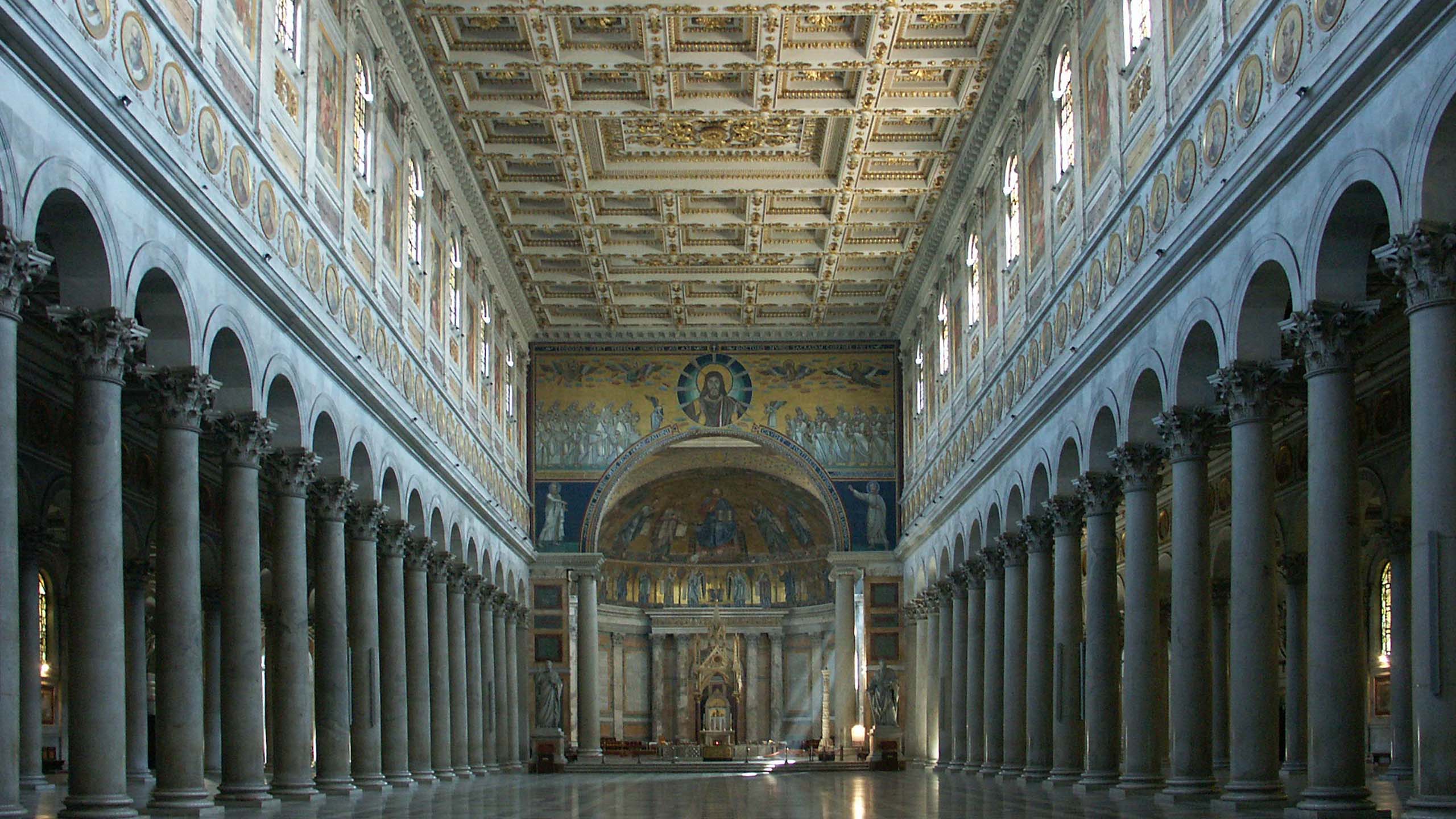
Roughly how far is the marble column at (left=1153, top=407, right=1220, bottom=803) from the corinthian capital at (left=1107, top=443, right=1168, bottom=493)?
1943mm

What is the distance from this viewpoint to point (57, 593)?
3525 centimetres

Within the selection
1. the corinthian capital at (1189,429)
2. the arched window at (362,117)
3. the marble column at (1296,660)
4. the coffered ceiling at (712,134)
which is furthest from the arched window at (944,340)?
the corinthian capital at (1189,429)

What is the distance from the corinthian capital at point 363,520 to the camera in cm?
2991

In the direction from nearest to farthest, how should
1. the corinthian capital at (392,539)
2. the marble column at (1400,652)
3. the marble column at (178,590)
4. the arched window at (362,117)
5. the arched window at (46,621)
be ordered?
1. the marble column at (178,590)
2. the marble column at (1400,652)
3. the arched window at (362,117)
4. the corinthian capital at (392,539)
5. the arched window at (46,621)

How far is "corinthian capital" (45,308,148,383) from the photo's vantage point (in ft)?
55.2

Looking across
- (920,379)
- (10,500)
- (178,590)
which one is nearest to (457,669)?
(920,379)

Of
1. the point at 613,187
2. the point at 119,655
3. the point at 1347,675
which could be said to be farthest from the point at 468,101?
the point at 1347,675

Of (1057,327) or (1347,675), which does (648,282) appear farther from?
(1347,675)

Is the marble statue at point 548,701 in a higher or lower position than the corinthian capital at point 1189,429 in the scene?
lower

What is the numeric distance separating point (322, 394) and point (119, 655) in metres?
9.68

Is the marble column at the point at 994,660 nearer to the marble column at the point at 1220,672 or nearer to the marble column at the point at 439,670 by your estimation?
the marble column at the point at 1220,672

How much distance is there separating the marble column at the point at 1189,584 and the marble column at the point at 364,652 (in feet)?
45.0

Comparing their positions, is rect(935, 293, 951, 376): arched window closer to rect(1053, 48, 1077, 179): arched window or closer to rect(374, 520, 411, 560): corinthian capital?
rect(1053, 48, 1077, 179): arched window

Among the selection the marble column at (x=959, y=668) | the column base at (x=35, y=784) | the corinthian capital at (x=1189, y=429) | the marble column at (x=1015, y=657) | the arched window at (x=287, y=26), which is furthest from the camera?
the marble column at (x=959, y=668)
